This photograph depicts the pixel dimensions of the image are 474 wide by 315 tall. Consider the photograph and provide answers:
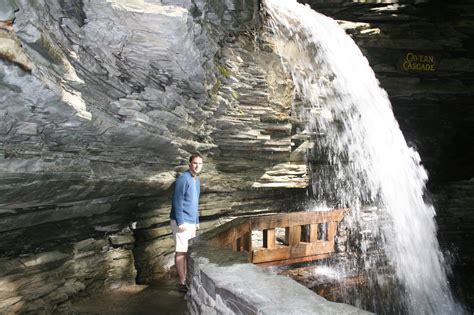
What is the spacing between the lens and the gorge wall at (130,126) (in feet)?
14.5

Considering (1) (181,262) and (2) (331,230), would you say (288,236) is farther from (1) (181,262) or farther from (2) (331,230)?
(1) (181,262)

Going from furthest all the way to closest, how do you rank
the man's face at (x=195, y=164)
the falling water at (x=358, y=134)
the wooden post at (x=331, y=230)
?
the falling water at (x=358, y=134), the wooden post at (x=331, y=230), the man's face at (x=195, y=164)

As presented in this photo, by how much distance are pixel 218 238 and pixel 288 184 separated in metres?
5.39

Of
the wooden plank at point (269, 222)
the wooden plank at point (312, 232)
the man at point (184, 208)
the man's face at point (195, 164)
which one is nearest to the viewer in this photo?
the man at point (184, 208)

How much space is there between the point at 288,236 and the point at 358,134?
15.3 feet

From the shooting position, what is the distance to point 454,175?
1520cm

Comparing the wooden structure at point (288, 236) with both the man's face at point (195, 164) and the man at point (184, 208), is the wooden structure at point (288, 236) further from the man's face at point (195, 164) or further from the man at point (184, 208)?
the man's face at point (195, 164)

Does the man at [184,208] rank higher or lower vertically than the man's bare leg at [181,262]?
higher

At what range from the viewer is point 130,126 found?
18.4 ft

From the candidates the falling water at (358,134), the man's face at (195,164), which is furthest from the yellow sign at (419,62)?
the man's face at (195,164)

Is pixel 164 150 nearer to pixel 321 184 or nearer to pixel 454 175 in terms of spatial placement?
pixel 321 184

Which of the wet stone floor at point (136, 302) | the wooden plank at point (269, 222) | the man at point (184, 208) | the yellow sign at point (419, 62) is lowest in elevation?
the wet stone floor at point (136, 302)

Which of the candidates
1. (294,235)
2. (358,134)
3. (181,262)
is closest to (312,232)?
(294,235)

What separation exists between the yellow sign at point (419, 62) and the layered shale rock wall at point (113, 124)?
586 cm
